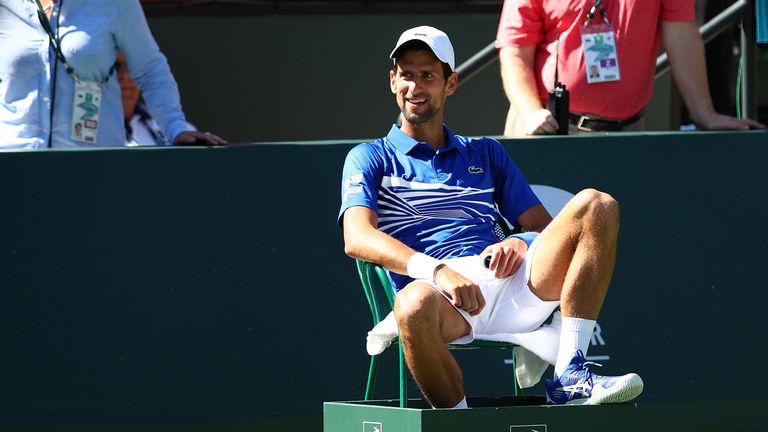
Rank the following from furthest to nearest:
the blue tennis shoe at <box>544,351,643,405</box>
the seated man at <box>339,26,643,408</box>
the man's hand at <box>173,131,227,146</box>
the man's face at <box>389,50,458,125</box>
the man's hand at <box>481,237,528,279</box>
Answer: the man's hand at <box>173,131,227,146</box>
the man's face at <box>389,50,458,125</box>
the man's hand at <box>481,237,528,279</box>
the seated man at <box>339,26,643,408</box>
the blue tennis shoe at <box>544,351,643,405</box>

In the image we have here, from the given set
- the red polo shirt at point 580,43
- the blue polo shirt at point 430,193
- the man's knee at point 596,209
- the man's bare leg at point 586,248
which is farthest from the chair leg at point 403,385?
the red polo shirt at point 580,43

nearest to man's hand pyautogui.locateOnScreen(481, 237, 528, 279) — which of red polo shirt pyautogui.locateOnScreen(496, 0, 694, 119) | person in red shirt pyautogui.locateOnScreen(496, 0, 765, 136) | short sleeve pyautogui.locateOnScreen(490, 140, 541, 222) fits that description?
short sleeve pyautogui.locateOnScreen(490, 140, 541, 222)

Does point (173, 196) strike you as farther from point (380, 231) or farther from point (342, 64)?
point (342, 64)

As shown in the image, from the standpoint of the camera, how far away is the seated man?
14.6 feet

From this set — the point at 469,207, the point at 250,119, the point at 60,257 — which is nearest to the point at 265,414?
the point at 60,257

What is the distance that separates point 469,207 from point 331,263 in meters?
1.00

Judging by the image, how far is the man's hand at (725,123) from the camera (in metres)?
6.02

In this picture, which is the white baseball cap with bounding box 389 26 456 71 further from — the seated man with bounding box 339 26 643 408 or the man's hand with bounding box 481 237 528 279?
the man's hand with bounding box 481 237 528 279

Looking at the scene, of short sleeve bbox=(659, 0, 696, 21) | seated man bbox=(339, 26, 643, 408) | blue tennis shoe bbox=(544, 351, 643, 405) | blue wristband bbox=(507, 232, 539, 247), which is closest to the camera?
blue tennis shoe bbox=(544, 351, 643, 405)

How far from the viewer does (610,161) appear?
234 inches

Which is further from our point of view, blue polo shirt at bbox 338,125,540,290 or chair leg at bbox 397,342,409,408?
blue polo shirt at bbox 338,125,540,290

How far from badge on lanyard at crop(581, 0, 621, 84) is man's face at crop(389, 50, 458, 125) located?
1.29 metres

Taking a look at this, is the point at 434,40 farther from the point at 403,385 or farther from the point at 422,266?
the point at 403,385

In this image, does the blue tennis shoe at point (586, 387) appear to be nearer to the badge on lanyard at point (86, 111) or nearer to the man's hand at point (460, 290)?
the man's hand at point (460, 290)
